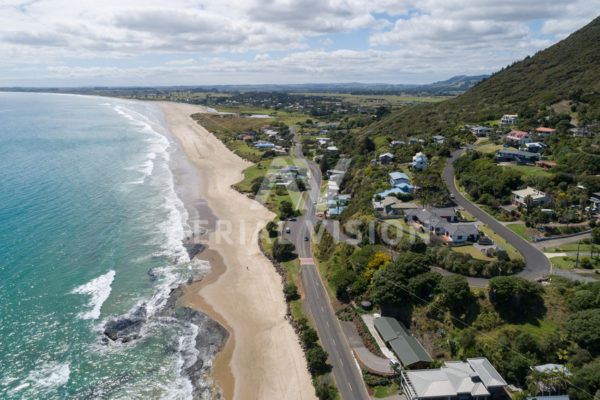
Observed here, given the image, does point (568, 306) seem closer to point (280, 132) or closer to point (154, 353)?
point (154, 353)

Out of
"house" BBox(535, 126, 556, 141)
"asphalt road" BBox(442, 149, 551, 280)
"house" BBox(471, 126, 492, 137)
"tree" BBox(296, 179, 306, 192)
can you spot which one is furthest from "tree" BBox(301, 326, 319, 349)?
"house" BBox(471, 126, 492, 137)

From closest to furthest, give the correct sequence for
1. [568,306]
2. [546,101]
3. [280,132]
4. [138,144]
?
[568,306] < [546,101] < [138,144] < [280,132]

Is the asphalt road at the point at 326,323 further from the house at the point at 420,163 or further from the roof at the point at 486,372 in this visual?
the house at the point at 420,163

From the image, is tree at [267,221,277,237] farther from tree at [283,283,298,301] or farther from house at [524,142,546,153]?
house at [524,142,546,153]

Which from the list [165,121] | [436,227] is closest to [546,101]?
[436,227]

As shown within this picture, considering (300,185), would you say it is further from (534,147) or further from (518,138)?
(534,147)

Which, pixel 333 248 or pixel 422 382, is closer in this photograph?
pixel 422 382

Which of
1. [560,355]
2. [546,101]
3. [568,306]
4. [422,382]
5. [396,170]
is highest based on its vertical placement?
[546,101]
